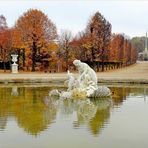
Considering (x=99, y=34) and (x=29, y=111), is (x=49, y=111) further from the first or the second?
(x=99, y=34)

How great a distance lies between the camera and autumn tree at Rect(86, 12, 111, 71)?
4740 centimetres

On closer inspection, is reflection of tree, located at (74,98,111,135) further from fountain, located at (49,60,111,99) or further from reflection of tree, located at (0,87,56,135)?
reflection of tree, located at (0,87,56,135)

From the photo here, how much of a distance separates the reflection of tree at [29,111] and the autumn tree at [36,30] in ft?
90.2

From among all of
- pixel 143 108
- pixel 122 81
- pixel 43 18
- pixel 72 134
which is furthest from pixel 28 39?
pixel 72 134

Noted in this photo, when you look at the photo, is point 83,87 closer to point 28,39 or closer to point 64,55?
point 28,39

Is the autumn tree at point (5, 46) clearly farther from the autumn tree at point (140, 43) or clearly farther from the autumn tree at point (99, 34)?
the autumn tree at point (140, 43)

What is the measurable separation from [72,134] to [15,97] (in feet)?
26.7

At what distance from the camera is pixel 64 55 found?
2112 inches

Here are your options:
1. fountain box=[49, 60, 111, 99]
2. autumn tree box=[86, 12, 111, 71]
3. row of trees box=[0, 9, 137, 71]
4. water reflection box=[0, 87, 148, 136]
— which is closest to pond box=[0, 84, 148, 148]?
water reflection box=[0, 87, 148, 136]

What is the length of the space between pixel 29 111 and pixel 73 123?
8.52 ft

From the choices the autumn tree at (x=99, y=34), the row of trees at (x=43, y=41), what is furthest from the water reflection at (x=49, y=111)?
the autumn tree at (x=99, y=34)

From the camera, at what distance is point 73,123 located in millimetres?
10477

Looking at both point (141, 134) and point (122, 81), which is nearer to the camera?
point (141, 134)

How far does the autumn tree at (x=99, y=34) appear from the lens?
4740 centimetres
